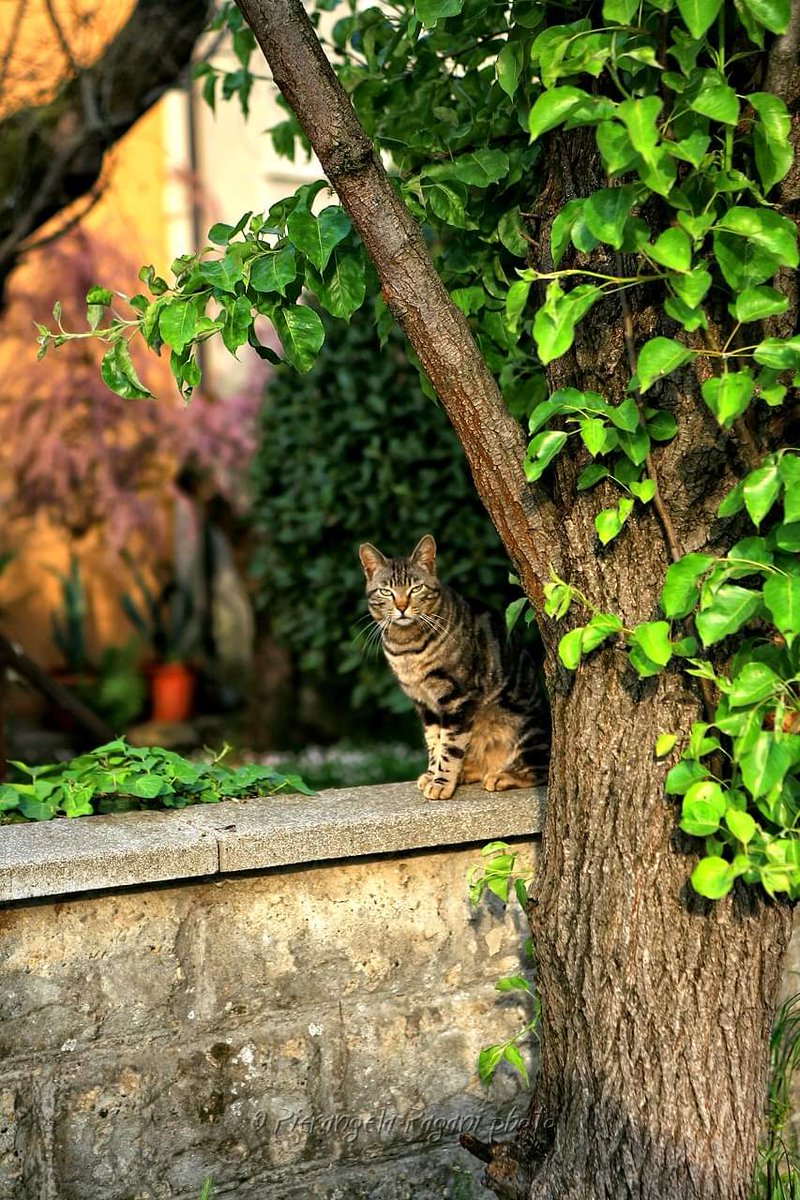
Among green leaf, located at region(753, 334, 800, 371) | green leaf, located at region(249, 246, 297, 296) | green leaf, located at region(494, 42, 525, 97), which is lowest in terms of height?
green leaf, located at region(753, 334, 800, 371)

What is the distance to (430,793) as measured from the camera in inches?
129

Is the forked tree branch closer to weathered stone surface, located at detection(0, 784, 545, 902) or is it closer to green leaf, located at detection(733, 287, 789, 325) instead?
green leaf, located at detection(733, 287, 789, 325)

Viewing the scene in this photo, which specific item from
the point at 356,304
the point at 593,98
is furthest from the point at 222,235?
the point at 593,98

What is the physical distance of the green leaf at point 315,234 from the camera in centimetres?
242

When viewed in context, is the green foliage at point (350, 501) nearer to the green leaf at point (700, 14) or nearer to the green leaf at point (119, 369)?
the green leaf at point (119, 369)

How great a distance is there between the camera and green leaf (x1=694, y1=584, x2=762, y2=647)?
210 centimetres

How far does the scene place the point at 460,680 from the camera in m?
3.70

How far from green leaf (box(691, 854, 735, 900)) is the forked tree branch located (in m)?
0.60

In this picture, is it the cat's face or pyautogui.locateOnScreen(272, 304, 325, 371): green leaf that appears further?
the cat's face

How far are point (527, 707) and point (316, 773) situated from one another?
8.83ft

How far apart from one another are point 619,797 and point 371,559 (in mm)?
1870

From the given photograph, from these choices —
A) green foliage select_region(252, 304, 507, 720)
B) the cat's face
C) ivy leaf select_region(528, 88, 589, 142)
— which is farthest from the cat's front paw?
green foliage select_region(252, 304, 507, 720)

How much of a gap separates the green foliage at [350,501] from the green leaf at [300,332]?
318 centimetres

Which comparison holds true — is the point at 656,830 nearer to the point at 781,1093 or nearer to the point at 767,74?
the point at 781,1093
